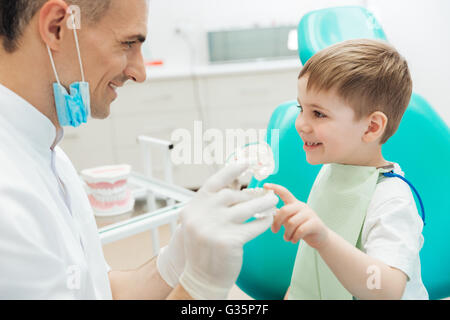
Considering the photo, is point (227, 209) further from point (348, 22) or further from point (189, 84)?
point (189, 84)

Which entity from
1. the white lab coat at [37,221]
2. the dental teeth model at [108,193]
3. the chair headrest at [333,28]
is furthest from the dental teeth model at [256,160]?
the dental teeth model at [108,193]

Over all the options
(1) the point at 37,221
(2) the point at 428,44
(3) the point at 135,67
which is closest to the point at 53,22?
(3) the point at 135,67

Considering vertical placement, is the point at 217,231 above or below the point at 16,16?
below

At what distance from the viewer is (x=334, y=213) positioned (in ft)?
3.02

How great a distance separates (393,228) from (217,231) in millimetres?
347

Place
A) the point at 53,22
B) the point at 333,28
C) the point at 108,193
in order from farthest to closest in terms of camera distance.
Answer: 1. the point at 108,193
2. the point at 333,28
3. the point at 53,22

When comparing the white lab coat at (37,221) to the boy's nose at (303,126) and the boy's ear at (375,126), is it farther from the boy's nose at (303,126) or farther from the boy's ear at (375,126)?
the boy's ear at (375,126)

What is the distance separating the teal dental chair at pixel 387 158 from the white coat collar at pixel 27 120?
1.82 feet

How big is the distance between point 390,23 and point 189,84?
56.5 inches

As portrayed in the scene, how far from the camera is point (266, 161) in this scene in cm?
76

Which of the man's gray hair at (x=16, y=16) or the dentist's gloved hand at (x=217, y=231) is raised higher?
the man's gray hair at (x=16, y=16)

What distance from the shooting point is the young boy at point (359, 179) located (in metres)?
0.72

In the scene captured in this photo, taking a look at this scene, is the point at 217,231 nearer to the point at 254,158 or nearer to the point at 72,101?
the point at 254,158

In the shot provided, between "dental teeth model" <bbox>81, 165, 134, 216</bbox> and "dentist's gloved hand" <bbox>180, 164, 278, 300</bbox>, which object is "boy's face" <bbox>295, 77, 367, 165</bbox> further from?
"dental teeth model" <bbox>81, 165, 134, 216</bbox>
